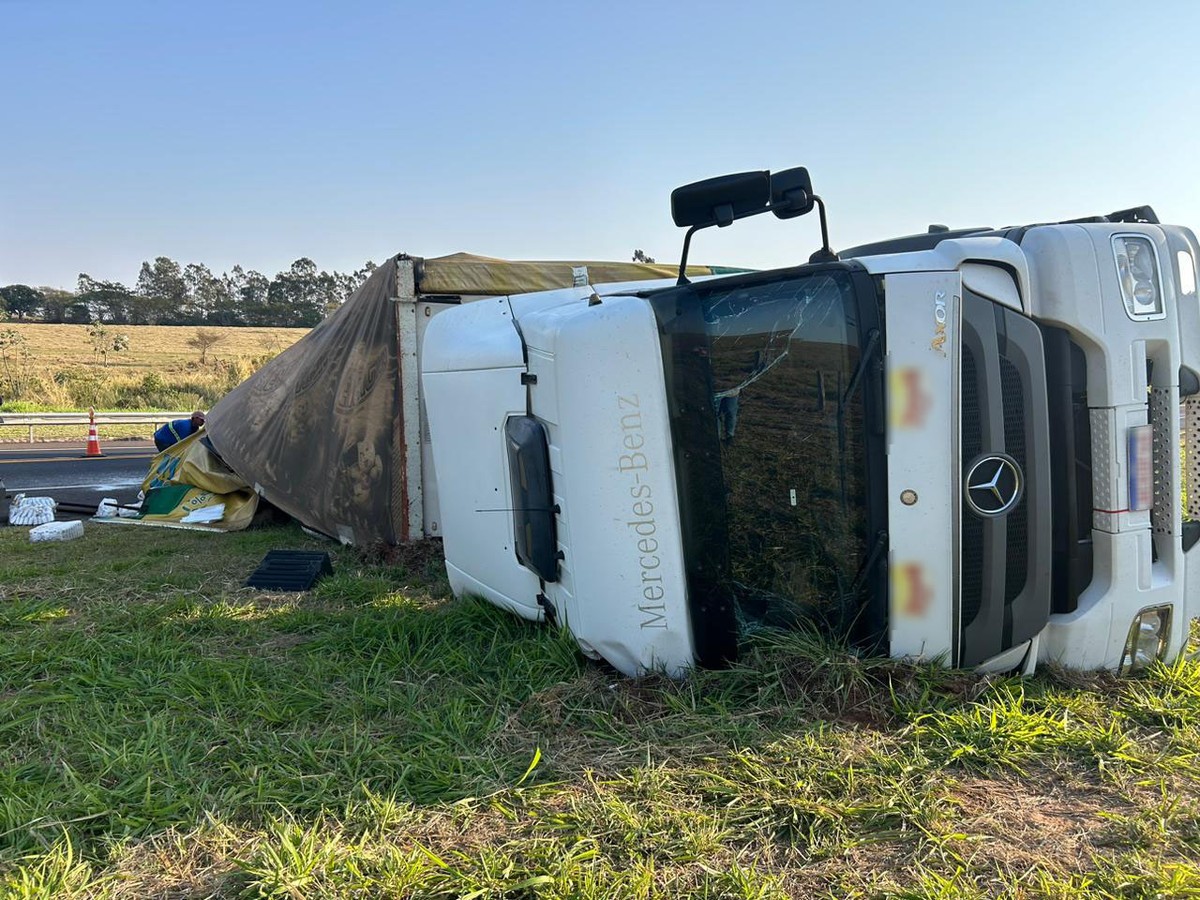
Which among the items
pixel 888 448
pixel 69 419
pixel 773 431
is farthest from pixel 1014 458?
pixel 69 419

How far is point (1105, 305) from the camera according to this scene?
292cm

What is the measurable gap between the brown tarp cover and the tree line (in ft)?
171

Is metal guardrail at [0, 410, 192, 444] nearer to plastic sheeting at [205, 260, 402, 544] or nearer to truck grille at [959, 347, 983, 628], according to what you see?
plastic sheeting at [205, 260, 402, 544]

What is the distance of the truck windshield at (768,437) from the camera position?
9.32ft

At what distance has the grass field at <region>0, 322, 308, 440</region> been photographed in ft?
73.6

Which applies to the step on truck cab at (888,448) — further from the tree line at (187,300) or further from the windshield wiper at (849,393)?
the tree line at (187,300)

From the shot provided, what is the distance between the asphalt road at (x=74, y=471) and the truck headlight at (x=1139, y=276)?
8320 mm

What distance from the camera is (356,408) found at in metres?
6.04

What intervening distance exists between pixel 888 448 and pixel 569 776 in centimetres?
139

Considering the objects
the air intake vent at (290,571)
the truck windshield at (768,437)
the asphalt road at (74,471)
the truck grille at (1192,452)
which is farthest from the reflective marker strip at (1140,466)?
the asphalt road at (74,471)

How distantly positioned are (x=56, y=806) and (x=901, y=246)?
3.45m

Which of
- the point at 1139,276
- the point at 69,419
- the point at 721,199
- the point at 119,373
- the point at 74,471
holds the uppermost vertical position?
the point at 119,373

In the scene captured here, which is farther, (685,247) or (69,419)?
(69,419)

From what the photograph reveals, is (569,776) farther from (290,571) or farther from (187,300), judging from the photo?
(187,300)
